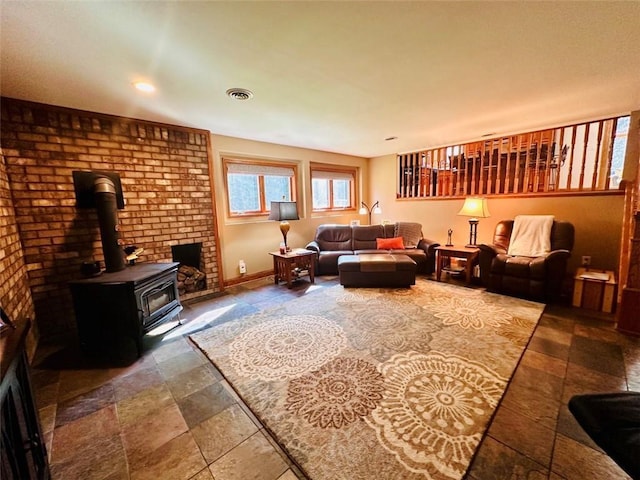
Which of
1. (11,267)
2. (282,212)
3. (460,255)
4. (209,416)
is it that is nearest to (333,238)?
(282,212)

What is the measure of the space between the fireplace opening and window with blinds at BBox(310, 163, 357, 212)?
2.40m

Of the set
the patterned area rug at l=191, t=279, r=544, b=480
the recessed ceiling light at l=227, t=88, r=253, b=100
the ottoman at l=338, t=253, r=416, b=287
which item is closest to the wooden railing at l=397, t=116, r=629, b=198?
the patterned area rug at l=191, t=279, r=544, b=480

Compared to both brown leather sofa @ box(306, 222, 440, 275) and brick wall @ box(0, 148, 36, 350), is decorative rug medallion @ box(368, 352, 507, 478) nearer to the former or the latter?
brown leather sofa @ box(306, 222, 440, 275)

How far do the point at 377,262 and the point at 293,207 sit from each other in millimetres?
1528

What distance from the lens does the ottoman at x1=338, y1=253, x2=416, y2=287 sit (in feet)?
12.0

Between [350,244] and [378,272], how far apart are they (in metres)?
1.35

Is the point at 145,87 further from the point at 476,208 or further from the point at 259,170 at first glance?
the point at 476,208

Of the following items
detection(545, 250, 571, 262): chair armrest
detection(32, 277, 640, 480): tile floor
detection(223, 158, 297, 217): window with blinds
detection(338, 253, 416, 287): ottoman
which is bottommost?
detection(32, 277, 640, 480): tile floor

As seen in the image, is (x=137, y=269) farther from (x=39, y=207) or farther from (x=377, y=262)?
(x=377, y=262)

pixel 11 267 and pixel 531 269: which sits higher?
pixel 11 267

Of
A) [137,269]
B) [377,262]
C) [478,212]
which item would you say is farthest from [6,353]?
[478,212]

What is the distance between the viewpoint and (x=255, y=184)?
437cm

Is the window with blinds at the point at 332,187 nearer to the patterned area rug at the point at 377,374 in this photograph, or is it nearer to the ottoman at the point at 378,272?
the ottoman at the point at 378,272

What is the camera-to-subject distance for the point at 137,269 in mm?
2539
